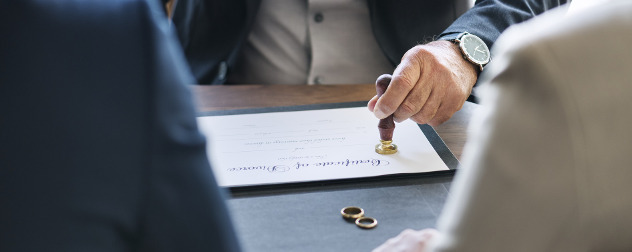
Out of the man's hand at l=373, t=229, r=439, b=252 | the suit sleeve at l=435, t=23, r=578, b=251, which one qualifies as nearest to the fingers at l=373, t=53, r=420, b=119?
the man's hand at l=373, t=229, r=439, b=252

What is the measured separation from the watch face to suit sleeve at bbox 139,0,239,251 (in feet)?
2.41

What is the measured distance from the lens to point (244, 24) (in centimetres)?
142

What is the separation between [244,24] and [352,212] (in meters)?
0.81

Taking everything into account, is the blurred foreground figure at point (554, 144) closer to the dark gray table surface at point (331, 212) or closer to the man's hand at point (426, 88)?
the dark gray table surface at point (331, 212)

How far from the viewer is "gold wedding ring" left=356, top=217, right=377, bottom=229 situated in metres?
0.68

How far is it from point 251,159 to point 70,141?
0.51 meters

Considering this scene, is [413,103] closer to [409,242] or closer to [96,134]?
[409,242]

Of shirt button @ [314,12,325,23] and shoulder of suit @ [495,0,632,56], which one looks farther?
shirt button @ [314,12,325,23]

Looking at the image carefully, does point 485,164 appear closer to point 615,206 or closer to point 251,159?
point 615,206

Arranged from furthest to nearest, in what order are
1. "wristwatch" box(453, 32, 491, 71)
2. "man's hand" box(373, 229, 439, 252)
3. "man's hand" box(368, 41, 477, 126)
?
1. "wristwatch" box(453, 32, 491, 71)
2. "man's hand" box(368, 41, 477, 126)
3. "man's hand" box(373, 229, 439, 252)

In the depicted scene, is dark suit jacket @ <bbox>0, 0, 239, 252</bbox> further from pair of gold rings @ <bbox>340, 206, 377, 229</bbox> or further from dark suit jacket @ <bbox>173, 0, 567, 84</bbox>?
dark suit jacket @ <bbox>173, 0, 567, 84</bbox>

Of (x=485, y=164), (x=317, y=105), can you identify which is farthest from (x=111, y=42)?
(x=317, y=105)

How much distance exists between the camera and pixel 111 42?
1.13 feet

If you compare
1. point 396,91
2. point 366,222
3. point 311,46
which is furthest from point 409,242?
point 311,46
